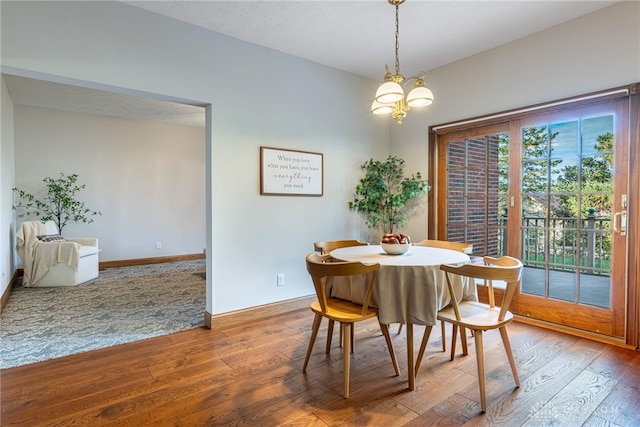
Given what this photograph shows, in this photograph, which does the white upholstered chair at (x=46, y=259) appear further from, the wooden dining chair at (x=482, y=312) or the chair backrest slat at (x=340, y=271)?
the wooden dining chair at (x=482, y=312)

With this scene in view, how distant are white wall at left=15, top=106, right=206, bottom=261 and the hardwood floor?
3955mm

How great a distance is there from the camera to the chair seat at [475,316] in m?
1.86

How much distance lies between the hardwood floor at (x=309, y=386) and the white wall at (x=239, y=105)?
815mm

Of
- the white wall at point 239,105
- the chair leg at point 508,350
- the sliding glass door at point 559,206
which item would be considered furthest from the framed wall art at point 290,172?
the chair leg at point 508,350

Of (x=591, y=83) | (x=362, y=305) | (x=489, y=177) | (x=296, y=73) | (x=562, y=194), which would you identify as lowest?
(x=362, y=305)

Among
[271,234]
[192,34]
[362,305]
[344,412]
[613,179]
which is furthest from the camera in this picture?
[271,234]

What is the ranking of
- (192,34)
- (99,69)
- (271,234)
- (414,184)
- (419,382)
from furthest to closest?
(414,184), (271,234), (192,34), (99,69), (419,382)

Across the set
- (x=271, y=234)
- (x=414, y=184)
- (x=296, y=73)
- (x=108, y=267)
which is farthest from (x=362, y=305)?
(x=108, y=267)

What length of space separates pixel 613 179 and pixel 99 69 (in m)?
4.15

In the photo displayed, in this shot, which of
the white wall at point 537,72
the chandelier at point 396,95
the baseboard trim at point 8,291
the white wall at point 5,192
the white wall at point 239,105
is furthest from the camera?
the white wall at point 5,192

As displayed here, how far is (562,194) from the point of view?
2.93 m

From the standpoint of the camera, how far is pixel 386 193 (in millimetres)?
4027

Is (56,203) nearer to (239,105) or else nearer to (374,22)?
(239,105)

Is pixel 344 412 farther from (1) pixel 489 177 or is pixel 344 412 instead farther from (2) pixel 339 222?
(1) pixel 489 177
